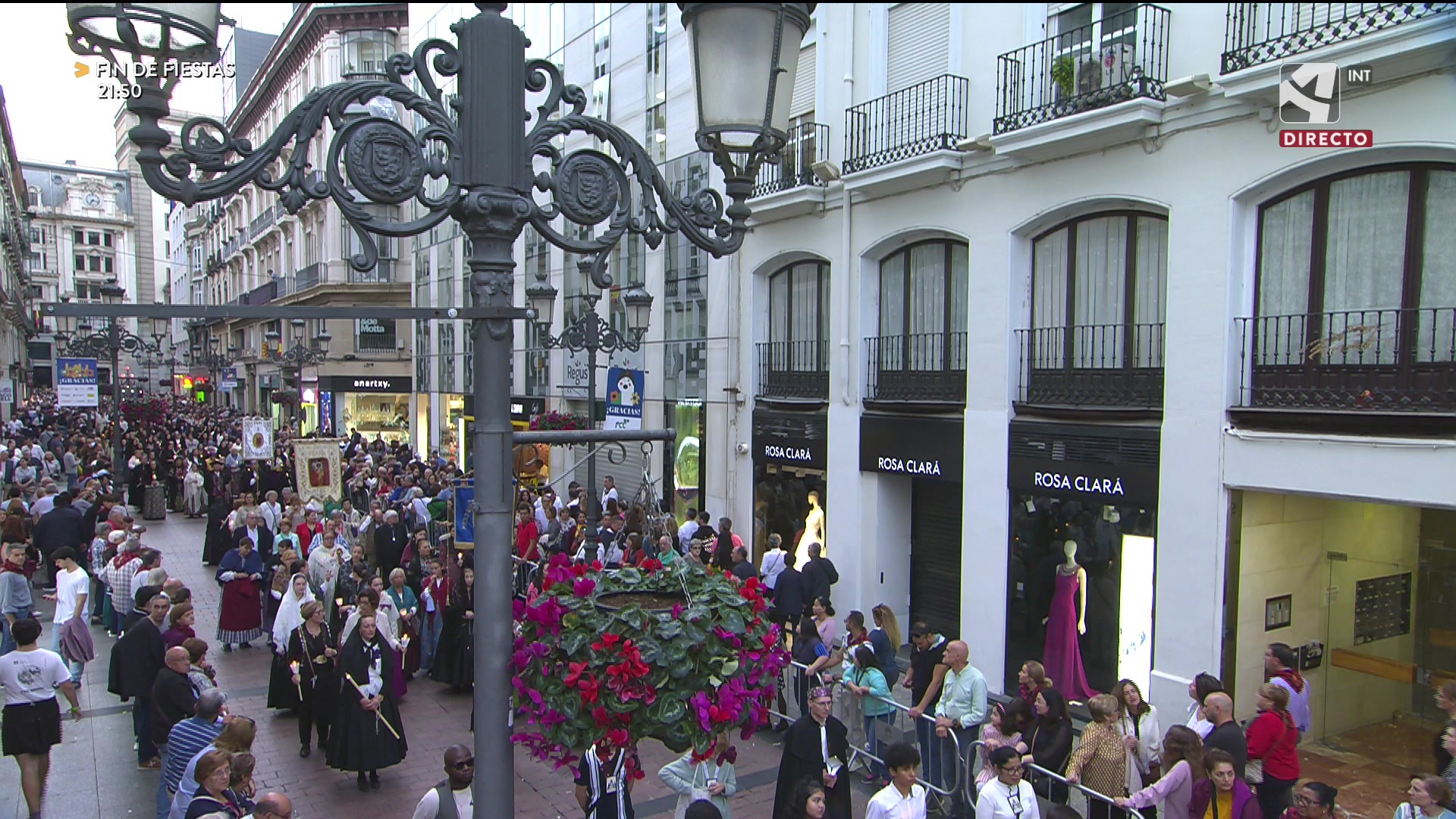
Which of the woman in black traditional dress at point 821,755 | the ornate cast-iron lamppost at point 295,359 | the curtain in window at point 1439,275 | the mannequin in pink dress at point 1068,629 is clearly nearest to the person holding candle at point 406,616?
the woman in black traditional dress at point 821,755

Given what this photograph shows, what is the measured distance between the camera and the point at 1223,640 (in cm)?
995

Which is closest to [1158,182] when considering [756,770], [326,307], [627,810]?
[756,770]

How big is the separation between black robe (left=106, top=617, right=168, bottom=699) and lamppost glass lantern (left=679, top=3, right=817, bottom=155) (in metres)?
8.21

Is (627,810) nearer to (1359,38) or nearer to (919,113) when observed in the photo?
(1359,38)

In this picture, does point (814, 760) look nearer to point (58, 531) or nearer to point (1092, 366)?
point (1092, 366)

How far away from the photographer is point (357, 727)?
8.96m

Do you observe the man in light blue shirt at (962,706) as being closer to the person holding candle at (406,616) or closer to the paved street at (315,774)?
the paved street at (315,774)

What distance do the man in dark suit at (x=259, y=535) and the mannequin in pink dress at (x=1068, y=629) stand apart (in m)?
11.4

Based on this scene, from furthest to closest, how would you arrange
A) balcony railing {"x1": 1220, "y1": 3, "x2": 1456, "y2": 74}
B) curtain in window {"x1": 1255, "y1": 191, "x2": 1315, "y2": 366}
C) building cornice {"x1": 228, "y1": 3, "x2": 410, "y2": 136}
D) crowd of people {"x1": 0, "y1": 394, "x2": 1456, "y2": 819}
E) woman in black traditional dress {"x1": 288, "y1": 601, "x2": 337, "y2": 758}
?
building cornice {"x1": 228, "y1": 3, "x2": 410, "y2": 136}
curtain in window {"x1": 1255, "y1": 191, "x2": 1315, "y2": 366}
woman in black traditional dress {"x1": 288, "y1": 601, "x2": 337, "y2": 758}
balcony railing {"x1": 1220, "y1": 3, "x2": 1456, "y2": 74}
crowd of people {"x1": 0, "y1": 394, "x2": 1456, "y2": 819}

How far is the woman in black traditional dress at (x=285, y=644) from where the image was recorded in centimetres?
1063

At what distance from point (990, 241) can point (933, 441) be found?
9.19ft

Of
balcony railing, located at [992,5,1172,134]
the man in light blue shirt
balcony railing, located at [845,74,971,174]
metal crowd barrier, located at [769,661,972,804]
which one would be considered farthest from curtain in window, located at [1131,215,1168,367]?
metal crowd barrier, located at [769,661,972,804]

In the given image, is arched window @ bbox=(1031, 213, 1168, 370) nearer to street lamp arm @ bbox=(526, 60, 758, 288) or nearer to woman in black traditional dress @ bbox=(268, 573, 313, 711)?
street lamp arm @ bbox=(526, 60, 758, 288)

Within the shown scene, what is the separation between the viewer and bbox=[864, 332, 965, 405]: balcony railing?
44.8ft
